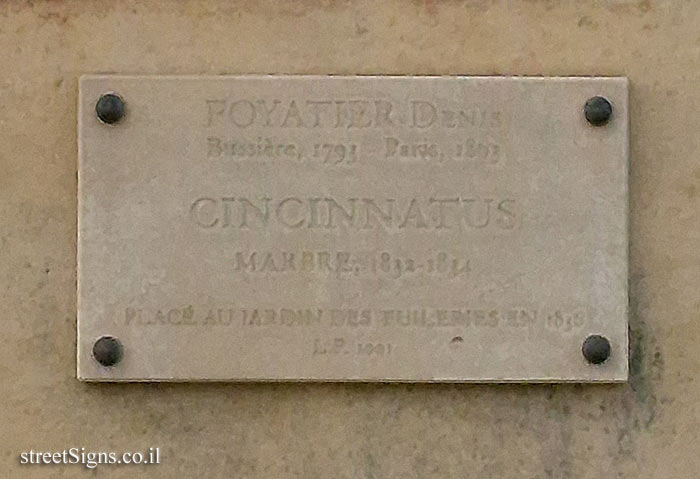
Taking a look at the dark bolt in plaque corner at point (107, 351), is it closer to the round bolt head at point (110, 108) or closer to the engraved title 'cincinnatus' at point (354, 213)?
the engraved title 'cincinnatus' at point (354, 213)

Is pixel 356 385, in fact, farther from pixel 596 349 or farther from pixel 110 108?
pixel 110 108

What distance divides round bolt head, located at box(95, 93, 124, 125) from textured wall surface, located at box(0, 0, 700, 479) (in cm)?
7

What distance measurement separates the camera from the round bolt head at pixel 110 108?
199 cm

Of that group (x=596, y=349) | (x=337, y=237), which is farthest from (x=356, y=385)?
(x=596, y=349)

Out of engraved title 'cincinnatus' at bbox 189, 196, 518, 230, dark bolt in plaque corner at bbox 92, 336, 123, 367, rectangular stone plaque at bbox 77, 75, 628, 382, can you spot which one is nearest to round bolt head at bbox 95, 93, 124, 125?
rectangular stone plaque at bbox 77, 75, 628, 382

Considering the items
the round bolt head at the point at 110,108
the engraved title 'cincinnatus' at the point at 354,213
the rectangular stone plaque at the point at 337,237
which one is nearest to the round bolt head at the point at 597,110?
the rectangular stone plaque at the point at 337,237

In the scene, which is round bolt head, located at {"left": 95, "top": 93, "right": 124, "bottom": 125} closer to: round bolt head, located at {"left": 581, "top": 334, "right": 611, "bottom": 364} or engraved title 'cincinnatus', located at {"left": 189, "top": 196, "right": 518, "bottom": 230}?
engraved title 'cincinnatus', located at {"left": 189, "top": 196, "right": 518, "bottom": 230}

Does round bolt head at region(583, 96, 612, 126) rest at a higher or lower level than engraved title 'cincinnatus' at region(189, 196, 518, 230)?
higher

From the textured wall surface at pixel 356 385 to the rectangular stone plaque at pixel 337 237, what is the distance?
58 millimetres

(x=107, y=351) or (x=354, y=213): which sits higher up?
(x=354, y=213)

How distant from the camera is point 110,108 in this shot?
1989mm

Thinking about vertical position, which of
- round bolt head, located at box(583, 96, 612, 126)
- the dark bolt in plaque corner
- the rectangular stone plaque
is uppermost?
round bolt head, located at box(583, 96, 612, 126)

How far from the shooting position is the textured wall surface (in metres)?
2.04

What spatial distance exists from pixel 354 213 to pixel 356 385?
312 millimetres
